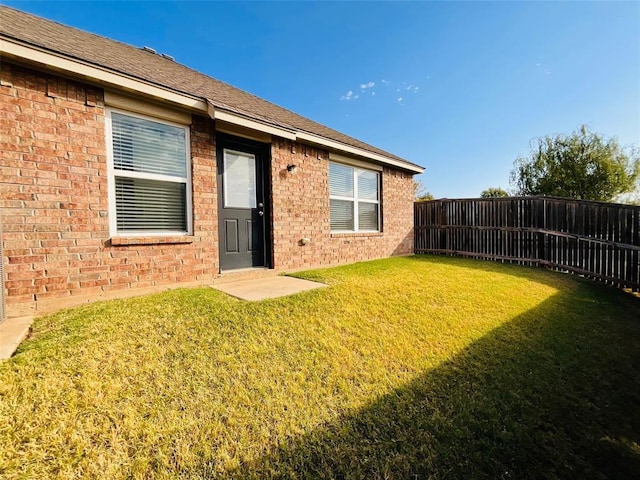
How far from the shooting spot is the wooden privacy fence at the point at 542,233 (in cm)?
638

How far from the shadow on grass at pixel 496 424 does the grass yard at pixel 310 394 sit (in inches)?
0.4

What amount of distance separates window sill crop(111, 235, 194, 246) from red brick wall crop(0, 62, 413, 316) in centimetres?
2

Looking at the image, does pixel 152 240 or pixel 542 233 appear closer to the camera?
pixel 152 240

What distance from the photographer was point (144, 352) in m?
2.32

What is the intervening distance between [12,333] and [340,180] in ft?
21.6

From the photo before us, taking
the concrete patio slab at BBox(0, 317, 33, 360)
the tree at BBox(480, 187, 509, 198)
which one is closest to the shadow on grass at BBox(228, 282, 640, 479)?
the concrete patio slab at BBox(0, 317, 33, 360)

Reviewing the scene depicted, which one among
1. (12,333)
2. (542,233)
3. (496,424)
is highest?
(542,233)

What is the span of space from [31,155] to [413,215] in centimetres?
994

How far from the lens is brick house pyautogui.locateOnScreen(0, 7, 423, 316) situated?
125 inches

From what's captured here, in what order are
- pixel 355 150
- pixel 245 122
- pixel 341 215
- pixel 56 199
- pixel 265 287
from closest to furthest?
1. pixel 56 199
2. pixel 265 287
3. pixel 245 122
4. pixel 355 150
5. pixel 341 215

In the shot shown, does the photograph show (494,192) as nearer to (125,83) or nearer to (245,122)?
(245,122)

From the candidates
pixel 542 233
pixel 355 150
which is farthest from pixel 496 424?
pixel 542 233

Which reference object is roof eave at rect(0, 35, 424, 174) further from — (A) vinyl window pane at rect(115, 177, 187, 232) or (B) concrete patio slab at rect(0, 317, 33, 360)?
(B) concrete patio slab at rect(0, 317, 33, 360)

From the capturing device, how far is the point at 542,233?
795cm
